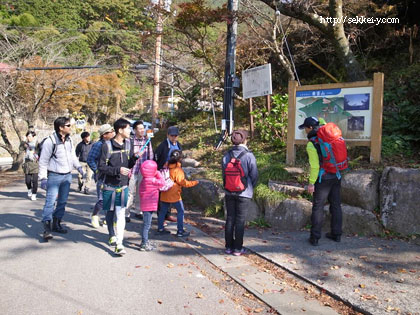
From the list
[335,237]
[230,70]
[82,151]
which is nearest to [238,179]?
[335,237]

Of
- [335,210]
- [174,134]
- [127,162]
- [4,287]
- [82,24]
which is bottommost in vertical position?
[4,287]

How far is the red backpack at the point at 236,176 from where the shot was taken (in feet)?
16.0

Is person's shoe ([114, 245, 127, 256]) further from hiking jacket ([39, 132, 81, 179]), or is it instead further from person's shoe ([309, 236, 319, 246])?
person's shoe ([309, 236, 319, 246])

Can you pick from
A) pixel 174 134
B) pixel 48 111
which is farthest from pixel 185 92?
pixel 48 111

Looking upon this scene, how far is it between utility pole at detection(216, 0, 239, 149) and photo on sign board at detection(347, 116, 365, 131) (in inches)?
166

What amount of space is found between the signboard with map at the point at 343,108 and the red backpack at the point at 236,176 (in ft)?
9.15

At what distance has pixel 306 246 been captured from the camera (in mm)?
5301

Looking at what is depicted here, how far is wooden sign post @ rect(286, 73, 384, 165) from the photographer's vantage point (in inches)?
249

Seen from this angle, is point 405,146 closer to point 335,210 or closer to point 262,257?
point 335,210

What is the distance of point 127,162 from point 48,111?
27.3 meters

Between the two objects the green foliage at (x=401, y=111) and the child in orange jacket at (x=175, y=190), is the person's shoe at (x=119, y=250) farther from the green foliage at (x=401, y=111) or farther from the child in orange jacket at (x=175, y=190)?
the green foliage at (x=401, y=111)

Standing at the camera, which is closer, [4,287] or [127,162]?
[4,287]

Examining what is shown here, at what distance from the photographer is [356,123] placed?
6.58 metres

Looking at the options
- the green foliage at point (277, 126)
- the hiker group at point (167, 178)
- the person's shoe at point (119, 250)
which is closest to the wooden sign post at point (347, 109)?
the green foliage at point (277, 126)
